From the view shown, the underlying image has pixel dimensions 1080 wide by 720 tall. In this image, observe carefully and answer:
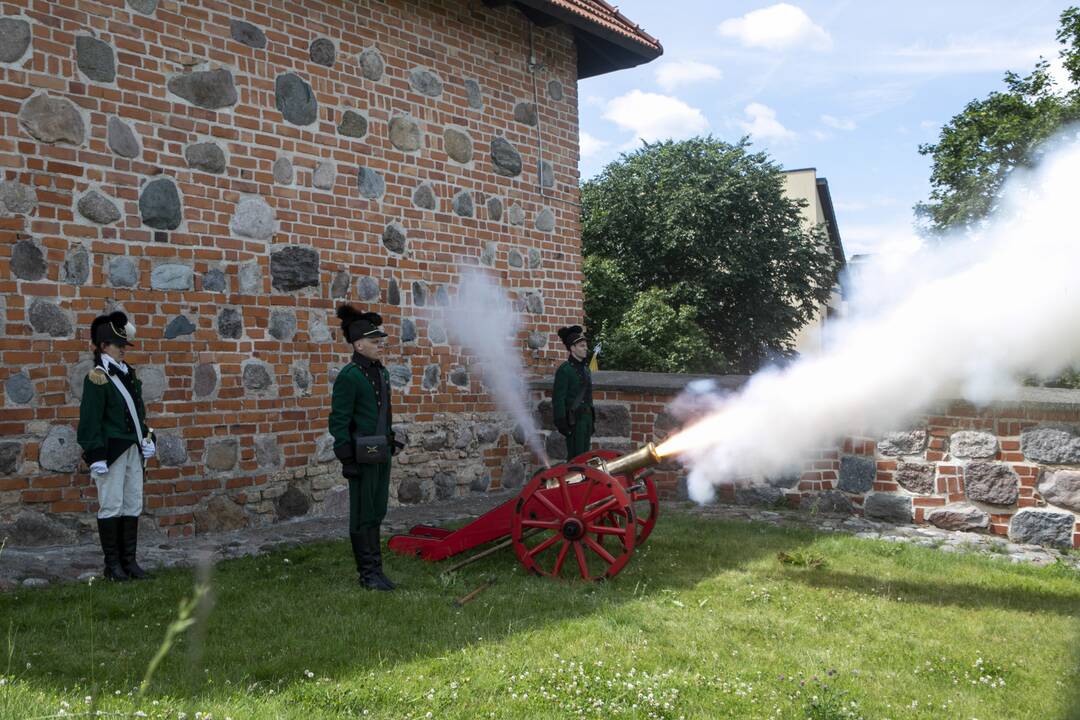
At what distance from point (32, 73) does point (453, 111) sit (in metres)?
4.01

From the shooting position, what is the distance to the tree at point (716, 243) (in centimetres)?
2505

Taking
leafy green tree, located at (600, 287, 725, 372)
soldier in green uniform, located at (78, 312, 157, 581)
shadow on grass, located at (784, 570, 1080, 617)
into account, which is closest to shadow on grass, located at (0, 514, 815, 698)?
soldier in green uniform, located at (78, 312, 157, 581)

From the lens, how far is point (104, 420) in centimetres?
576

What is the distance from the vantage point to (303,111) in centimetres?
799

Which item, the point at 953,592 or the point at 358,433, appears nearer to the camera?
the point at 953,592

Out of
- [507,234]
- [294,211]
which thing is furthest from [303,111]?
[507,234]

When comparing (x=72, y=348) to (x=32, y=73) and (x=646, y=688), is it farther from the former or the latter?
(x=646, y=688)

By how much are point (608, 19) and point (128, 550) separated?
7640 mm

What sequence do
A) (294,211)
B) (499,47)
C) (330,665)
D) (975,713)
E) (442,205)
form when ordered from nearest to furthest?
(975,713)
(330,665)
(294,211)
(442,205)
(499,47)

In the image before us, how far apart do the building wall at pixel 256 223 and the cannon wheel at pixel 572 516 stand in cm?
272

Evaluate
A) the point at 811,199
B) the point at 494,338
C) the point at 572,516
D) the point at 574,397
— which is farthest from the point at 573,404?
the point at 811,199

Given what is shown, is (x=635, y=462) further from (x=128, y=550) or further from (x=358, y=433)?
(x=128, y=550)

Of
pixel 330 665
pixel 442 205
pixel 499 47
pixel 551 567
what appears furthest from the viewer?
pixel 499 47

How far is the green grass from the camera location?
3.68 meters
